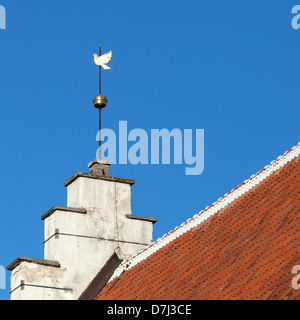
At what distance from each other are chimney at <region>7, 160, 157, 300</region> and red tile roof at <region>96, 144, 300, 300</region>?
3.38 feet

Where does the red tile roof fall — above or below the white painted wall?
below

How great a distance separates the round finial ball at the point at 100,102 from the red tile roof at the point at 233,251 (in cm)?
589

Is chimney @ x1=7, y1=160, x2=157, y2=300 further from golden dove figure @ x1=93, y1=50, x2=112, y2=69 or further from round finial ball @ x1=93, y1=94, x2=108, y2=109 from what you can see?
golden dove figure @ x1=93, y1=50, x2=112, y2=69

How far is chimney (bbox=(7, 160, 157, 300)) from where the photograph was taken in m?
27.2

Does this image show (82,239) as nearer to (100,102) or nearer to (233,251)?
(100,102)

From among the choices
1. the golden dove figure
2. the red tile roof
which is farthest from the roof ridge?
the golden dove figure

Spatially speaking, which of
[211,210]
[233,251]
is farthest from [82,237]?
[233,251]

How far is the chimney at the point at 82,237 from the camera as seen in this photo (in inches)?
1070

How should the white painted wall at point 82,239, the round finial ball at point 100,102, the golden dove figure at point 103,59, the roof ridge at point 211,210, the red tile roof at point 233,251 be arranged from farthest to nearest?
the golden dove figure at point 103,59, the round finial ball at point 100,102, the white painted wall at point 82,239, the roof ridge at point 211,210, the red tile roof at point 233,251

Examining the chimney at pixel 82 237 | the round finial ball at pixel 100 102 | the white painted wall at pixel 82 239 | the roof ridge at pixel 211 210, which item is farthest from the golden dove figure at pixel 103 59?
the roof ridge at pixel 211 210

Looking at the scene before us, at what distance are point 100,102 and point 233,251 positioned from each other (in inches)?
413

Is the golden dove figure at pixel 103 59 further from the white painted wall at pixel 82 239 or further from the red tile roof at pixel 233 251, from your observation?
the red tile roof at pixel 233 251
